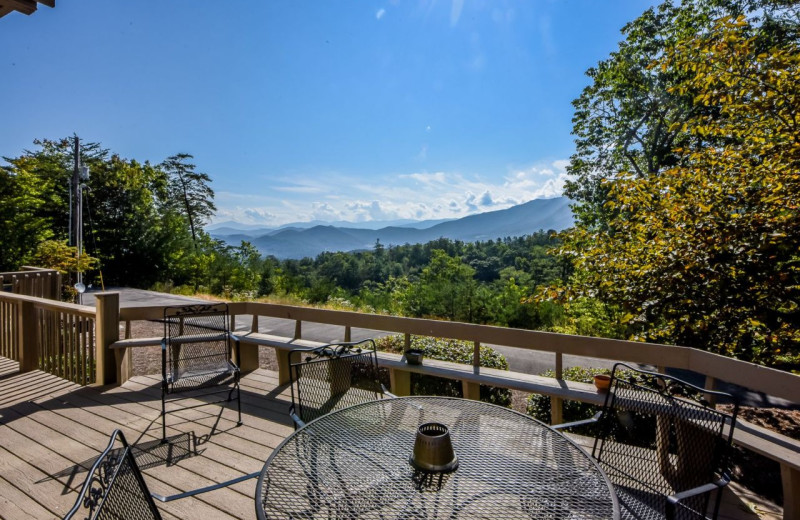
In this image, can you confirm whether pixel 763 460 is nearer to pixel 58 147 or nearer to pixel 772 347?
pixel 772 347

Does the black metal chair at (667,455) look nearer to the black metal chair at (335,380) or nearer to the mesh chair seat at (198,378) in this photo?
the black metal chair at (335,380)

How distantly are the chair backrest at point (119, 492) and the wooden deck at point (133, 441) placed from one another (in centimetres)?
116

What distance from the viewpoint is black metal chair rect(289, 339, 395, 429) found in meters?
2.16

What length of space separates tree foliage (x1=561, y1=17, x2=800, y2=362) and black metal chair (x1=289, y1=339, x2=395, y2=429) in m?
2.47

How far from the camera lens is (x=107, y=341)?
11.1 ft

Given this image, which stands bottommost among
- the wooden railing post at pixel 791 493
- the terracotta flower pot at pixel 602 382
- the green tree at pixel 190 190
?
the wooden railing post at pixel 791 493

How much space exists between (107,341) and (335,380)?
2.48 m

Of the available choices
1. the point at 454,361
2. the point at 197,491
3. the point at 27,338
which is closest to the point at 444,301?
the point at 454,361

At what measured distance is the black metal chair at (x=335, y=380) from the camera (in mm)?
2158

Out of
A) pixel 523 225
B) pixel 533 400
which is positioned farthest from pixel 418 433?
pixel 523 225

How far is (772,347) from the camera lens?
124 inches

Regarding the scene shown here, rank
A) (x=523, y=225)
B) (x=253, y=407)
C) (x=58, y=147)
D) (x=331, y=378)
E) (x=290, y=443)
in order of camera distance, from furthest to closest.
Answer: (x=523, y=225) < (x=58, y=147) < (x=253, y=407) < (x=331, y=378) < (x=290, y=443)

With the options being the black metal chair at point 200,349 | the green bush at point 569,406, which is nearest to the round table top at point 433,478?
the black metal chair at point 200,349

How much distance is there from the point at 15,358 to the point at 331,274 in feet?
95.6
